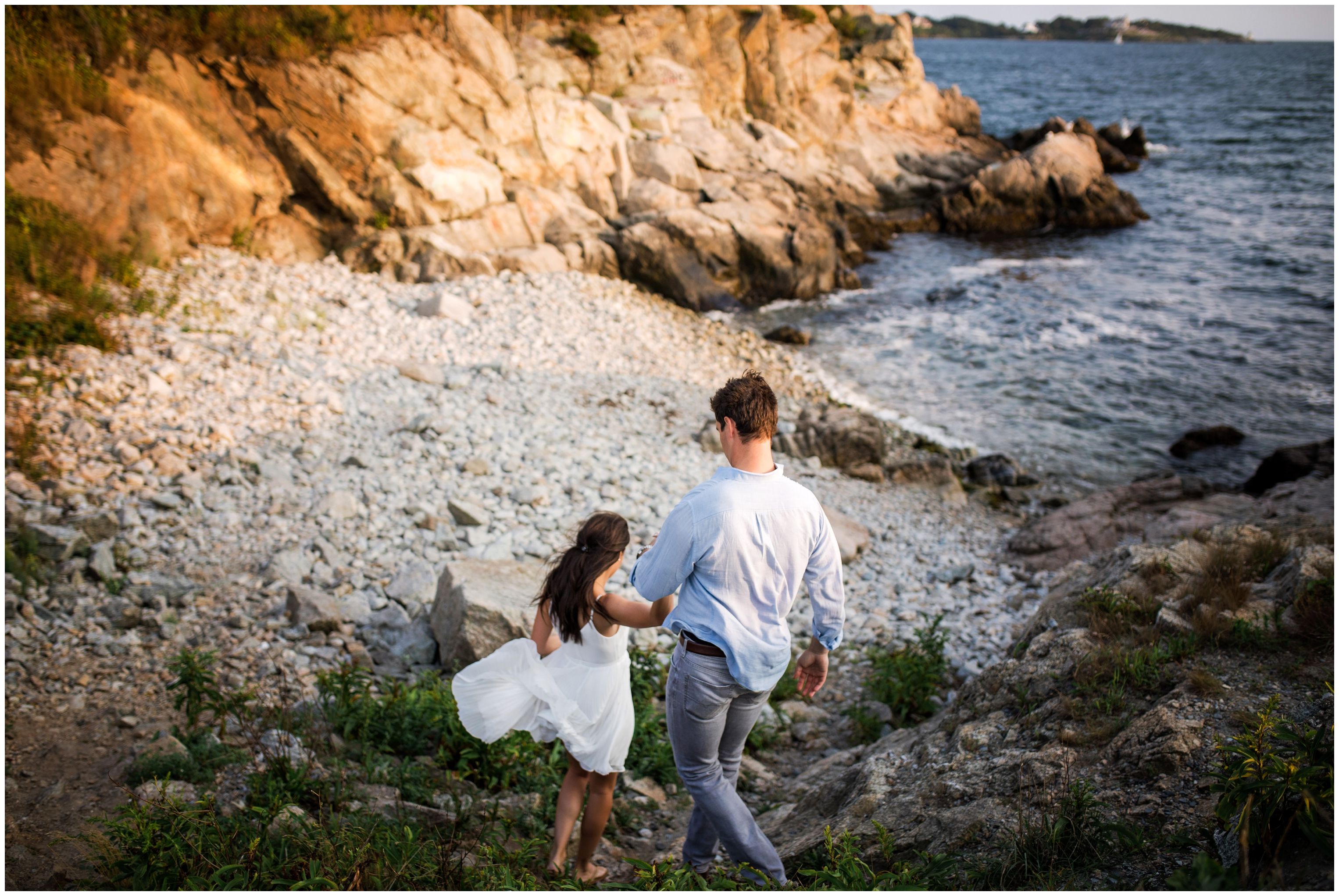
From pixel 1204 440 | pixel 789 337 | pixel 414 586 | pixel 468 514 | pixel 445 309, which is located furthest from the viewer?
pixel 789 337

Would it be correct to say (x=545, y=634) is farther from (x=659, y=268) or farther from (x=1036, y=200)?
(x=1036, y=200)

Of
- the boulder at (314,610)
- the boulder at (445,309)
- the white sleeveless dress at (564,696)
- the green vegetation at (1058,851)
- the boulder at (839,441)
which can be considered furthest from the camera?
the boulder at (445,309)

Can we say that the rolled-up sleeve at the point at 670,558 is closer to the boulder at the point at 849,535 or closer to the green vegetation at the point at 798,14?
the boulder at the point at 849,535

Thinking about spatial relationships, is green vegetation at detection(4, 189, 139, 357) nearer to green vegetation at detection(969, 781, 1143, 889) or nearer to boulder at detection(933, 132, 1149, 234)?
green vegetation at detection(969, 781, 1143, 889)

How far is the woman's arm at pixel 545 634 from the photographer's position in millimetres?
3615

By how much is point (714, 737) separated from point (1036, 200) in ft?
95.9

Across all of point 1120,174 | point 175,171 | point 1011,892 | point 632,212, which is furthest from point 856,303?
point 1120,174

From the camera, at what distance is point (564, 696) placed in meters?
3.61

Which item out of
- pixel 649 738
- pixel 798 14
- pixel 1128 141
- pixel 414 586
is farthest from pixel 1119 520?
pixel 1128 141

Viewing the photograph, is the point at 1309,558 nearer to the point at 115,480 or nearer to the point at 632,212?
the point at 115,480

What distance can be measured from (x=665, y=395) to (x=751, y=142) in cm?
1535

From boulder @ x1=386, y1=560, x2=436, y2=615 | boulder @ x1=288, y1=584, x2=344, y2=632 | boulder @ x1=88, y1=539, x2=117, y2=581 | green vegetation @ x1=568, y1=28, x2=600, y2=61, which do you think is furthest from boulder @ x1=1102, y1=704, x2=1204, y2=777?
green vegetation @ x1=568, y1=28, x2=600, y2=61

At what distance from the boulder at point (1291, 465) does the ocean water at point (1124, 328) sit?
0.81m

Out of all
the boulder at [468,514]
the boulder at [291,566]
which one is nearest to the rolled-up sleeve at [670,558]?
the boulder at [291,566]
